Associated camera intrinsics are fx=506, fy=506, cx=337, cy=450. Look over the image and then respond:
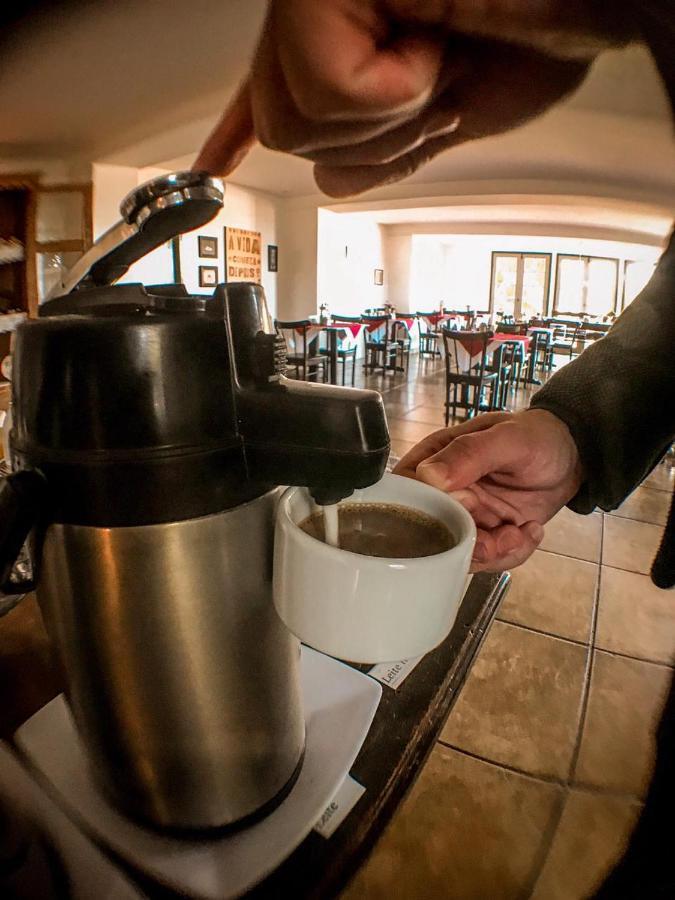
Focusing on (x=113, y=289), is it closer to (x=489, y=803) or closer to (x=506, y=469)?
(x=506, y=469)

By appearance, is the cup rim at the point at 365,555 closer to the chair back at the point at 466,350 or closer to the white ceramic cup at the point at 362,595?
the white ceramic cup at the point at 362,595

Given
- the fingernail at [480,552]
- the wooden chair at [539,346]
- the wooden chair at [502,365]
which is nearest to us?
the fingernail at [480,552]

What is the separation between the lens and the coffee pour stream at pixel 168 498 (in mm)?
203

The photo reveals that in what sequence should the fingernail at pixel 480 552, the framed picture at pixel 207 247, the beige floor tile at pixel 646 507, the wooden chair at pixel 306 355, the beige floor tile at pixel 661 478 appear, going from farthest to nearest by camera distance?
the wooden chair at pixel 306 355 < the beige floor tile at pixel 661 478 < the beige floor tile at pixel 646 507 < the fingernail at pixel 480 552 < the framed picture at pixel 207 247

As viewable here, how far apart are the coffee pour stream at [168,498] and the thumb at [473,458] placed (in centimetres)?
21

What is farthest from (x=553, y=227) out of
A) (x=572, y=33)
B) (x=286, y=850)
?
(x=286, y=850)

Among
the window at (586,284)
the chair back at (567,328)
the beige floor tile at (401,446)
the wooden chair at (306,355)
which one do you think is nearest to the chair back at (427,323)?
the wooden chair at (306,355)

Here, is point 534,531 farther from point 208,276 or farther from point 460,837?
point 208,276

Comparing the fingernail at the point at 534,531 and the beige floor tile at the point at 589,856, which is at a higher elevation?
the fingernail at the point at 534,531

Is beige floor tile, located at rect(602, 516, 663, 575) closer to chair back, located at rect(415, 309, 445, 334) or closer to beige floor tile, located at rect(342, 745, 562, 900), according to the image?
beige floor tile, located at rect(342, 745, 562, 900)

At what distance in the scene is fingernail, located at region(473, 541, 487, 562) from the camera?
52 cm

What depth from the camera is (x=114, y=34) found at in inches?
9.7

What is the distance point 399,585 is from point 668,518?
0.24 m

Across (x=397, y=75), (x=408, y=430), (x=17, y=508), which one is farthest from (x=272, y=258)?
(x=408, y=430)
